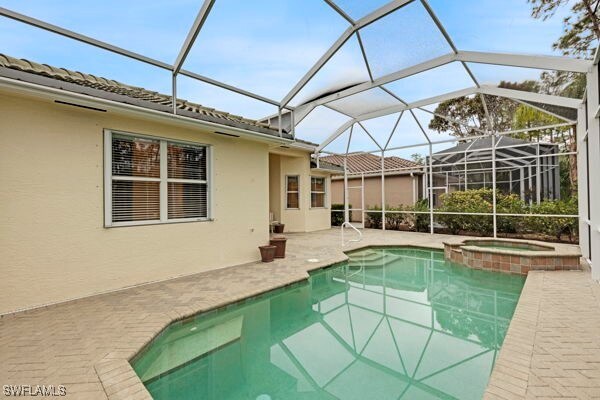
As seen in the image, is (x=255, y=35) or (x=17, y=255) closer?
(x=17, y=255)

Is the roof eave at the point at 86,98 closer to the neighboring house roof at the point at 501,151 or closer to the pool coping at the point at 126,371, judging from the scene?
the pool coping at the point at 126,371

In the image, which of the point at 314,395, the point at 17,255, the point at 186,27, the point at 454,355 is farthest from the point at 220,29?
the point at 454,355

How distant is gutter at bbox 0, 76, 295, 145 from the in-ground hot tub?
7.06 metres

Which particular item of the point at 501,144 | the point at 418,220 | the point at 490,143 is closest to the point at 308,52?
the point at 418,220

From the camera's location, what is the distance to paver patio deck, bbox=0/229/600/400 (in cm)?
279

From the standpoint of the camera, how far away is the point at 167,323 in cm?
436

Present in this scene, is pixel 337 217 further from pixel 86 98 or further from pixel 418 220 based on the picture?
→ pixel 86 98

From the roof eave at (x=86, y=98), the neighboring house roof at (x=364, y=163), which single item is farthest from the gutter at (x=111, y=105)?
the neighboring house roof at (x=364, y=163)

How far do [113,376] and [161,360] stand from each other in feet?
2.70

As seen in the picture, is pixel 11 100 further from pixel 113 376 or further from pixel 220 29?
pixel 113 376

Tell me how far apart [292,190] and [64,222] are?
10852mm

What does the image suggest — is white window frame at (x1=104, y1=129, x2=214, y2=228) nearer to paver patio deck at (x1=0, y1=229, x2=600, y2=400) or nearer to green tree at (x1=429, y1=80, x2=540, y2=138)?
paver patio deck at (x1=0, y1=229, x2=600, y2=400)

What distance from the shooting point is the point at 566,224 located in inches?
426

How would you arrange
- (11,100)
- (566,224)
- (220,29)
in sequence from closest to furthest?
1. (11,100)
2. (220,29)
3. (566,224)
